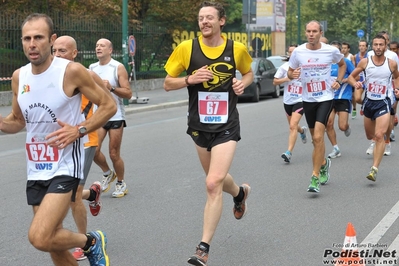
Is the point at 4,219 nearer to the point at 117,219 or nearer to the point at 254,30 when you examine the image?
the point at 117,219

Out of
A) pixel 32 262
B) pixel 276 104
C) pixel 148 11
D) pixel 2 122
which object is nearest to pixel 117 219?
pixel 32 262

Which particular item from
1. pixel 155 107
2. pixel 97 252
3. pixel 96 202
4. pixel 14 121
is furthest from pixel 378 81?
pixel 155 107

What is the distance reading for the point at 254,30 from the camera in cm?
4825

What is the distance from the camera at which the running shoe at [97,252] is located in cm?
533

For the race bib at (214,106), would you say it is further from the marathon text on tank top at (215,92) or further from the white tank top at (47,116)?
the white tank top at (47,116)

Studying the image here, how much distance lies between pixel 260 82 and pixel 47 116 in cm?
2073

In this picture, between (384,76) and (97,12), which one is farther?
(97,12)

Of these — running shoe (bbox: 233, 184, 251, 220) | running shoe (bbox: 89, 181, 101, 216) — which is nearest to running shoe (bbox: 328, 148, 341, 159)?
running shoe (bbox: 233, 184, 251, 220)

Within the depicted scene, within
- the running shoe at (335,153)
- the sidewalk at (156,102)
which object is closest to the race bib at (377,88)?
the running shoe at (335,153)

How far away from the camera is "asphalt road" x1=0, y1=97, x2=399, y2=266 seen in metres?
6.30

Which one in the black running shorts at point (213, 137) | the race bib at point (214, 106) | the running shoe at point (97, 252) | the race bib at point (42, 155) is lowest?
the running shoe at point (97, 252)

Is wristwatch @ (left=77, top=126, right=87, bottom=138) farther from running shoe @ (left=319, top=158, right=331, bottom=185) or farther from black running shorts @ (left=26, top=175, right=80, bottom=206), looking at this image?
running shoe @ (left=319, top=158, right=331, bottom=185)

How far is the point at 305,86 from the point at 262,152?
134 inches

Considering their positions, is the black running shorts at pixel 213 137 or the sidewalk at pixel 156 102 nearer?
the black running shorts at pixel 213 137
